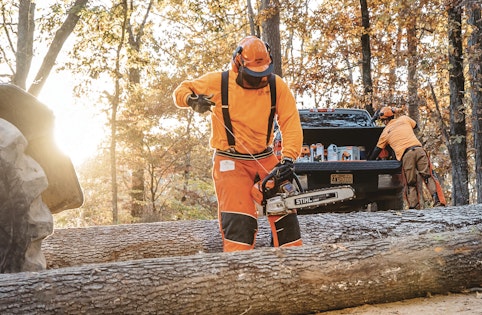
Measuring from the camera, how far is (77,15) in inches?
456

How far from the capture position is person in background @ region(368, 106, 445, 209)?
9375 millimetres

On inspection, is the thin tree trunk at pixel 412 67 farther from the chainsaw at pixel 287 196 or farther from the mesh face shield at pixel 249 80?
the chainsaw at pixel 287 196

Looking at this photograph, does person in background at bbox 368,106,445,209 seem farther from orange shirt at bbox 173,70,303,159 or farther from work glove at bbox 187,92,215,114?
work glove at bbox 187,92,215,114

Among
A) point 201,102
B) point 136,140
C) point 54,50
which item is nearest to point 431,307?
point 201,102

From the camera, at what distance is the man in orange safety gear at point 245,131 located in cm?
482

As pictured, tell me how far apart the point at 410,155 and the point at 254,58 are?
5.71m

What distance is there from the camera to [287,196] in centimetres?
469

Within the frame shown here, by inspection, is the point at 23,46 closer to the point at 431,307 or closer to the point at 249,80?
the point at 249,80

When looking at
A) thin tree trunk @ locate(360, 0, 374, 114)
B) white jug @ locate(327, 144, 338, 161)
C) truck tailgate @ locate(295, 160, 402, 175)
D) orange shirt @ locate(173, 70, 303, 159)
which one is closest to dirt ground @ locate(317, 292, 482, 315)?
orange shirt @ locate(173, 70, 303, 159)

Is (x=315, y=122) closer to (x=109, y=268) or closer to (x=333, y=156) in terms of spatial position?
(x=333, y=156)

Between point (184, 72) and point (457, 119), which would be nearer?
point (457, 119)

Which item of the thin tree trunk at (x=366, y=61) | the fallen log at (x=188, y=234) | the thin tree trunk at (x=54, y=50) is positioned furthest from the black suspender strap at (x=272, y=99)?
the thin tree trunk at (x=366, y=61)

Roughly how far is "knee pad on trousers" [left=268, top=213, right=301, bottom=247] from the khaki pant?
16.9 ft

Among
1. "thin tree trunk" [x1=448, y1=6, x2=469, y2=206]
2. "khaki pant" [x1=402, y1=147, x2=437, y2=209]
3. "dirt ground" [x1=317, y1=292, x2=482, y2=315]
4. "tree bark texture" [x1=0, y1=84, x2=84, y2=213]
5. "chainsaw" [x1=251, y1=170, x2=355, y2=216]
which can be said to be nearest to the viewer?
"dirt ground" [x1=317, y1=292, x2=482, y2=315]
